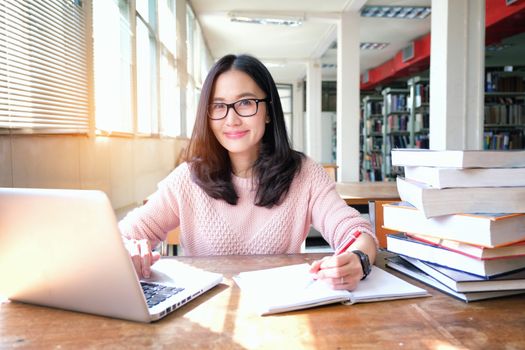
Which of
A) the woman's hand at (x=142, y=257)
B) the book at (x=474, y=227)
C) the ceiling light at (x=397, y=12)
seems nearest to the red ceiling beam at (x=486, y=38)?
the ceiling light at (x=397, y=12)

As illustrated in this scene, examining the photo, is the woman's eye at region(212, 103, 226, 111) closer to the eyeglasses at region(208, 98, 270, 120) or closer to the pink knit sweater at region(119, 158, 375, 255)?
the eyeglasses at region(208, 98, 270, 120)

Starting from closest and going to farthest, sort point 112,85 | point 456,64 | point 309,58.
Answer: point 112,85 → point 456,64 → point 309,58

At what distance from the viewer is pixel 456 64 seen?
344 cm

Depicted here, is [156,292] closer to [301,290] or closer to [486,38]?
[301,290]

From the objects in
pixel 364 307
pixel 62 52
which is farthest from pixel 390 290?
pixel 62 52

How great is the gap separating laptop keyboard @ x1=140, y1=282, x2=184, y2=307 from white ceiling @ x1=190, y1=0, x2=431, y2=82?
18.9ft

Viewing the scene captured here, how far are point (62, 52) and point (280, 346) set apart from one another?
6.08ft

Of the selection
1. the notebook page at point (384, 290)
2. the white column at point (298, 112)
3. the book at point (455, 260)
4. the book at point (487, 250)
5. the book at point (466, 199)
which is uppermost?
the white column at point (298, 112)

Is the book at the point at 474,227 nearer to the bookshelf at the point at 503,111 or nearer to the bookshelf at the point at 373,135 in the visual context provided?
the bookshelf at the point at 503,111

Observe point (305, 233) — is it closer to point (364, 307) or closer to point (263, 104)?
point (263, 104)

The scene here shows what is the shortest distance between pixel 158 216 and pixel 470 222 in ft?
2.93

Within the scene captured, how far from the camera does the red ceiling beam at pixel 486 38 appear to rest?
5297 mm

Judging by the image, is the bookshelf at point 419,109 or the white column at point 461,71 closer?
the white column at point 461,71

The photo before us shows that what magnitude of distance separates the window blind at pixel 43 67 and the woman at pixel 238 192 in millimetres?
658
